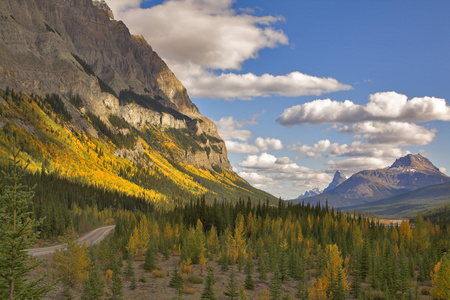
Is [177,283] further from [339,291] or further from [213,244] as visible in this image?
[213,244]

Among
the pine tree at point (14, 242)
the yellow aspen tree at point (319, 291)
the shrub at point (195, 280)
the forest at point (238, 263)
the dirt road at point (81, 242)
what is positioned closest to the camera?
the pine tree at point (14, 242)

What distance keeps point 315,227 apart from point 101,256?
79489 millimetres

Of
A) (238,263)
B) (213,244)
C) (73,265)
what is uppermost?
(73,265)

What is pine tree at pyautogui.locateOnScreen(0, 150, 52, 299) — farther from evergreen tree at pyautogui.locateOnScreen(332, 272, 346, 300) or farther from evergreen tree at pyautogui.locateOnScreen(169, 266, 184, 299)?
evergreen tree at pyautogui.locateOnScreen(332, 272, 346, 300)

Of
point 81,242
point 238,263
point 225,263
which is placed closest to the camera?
point 225,263

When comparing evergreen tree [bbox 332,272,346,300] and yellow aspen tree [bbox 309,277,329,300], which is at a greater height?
evergreen tree [bbox 332,272,346,300]

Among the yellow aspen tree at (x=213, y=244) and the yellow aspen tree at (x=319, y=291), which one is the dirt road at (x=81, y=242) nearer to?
the yellow aspen tree at (x=213, y=244)

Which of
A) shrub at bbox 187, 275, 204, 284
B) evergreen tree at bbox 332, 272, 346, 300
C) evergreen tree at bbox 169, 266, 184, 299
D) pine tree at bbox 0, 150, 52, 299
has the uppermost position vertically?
pine tree at bbox 0, 150, 52, 299

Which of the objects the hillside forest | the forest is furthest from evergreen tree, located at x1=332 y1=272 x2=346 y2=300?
the hillside forest

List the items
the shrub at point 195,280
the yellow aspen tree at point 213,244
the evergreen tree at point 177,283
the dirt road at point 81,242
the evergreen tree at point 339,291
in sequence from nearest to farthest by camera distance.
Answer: the evergreen tree at point 339,291 < the evergreen tree at point 177,283 < the shrub at point 195,280 < the dirt road at point 81,242 < the yellow aspen tree at point 213,244

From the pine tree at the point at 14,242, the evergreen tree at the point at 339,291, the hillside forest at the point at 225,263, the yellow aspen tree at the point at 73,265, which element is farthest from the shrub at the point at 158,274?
the pine tree at the point at 14,242

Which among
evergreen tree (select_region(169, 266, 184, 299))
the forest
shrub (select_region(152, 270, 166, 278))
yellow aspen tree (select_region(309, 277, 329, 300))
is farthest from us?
shrub (select_region(152, 270, 166, 278))

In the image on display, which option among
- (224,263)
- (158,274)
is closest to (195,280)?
(158,274)

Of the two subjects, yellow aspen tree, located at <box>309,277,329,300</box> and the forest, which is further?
yellow aspen tree, located at <box>309,277,329,300</box>
